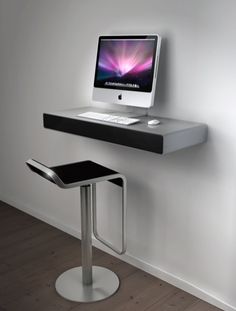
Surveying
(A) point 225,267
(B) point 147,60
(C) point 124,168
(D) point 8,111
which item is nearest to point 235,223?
(A) point 225,267

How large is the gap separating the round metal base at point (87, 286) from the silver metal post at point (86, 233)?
5 centimetres

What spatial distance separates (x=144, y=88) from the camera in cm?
231

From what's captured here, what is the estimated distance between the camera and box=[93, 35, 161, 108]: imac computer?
7.45ft

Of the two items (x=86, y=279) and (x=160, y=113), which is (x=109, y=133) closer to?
(x=160, y=113)

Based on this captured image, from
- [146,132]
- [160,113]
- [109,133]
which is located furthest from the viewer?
[160,113]

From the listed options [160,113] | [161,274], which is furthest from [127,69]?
[161,274]

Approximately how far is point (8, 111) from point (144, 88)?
1.64m

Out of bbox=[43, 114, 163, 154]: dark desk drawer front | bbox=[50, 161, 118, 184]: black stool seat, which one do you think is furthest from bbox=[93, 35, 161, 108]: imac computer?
bbox=[50, 161, 118, 184]: black stool seat

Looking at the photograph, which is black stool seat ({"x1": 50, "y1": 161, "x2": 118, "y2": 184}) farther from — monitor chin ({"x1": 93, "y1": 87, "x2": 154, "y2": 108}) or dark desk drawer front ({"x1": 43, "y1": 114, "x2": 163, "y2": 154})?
monitor chin ({"x1": 93, "y1": 87, "x2": 154, "y2": 108})

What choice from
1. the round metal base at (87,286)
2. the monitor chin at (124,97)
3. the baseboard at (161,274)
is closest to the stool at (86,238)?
the round metal base at (87,286)

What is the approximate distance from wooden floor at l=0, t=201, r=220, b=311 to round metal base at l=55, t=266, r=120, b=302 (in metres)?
0.04

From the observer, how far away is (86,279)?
2506 mm

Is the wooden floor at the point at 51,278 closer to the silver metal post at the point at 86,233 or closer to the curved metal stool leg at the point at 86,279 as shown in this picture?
the curved metal stool leg at the point at 86,279

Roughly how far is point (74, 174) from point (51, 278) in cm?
78
